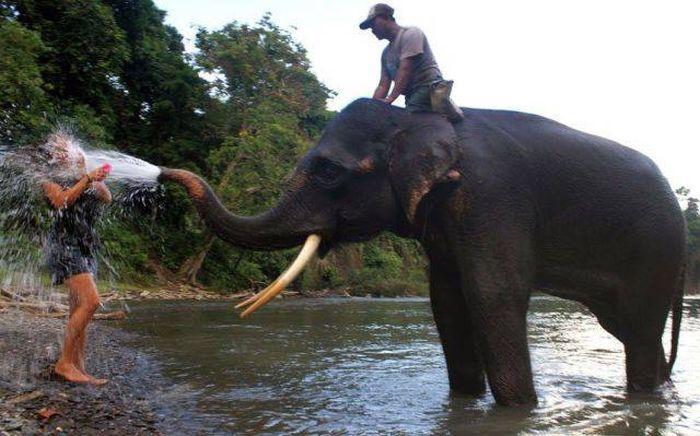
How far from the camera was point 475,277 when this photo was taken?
13.6 ft

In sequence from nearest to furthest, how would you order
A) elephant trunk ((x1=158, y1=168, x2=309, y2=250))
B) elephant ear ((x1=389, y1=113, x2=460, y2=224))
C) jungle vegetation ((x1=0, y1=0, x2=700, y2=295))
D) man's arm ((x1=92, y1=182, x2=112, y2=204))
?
elephant ear ((x1=389, y1=113, x2=460, y2=224)) → elephant trunk ((x1=158, y1=168, x2=309, y2=250)) → man's arm ((x1=92, y1=182, x2=112, y2=204)) → jungle vegetation ((x1=0, y1=0, x2=700, y2=295))

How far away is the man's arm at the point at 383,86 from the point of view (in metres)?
5.07

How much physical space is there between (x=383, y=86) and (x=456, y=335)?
197 cm

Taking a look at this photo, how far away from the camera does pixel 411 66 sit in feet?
15.4

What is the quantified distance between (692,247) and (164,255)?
1643 inches

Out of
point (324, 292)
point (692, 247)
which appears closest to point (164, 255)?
point (324, 292)

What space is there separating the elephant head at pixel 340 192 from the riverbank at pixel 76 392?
1286 mm

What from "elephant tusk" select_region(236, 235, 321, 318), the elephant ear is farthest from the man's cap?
"elephant tusk" select_region(236, 235, 321, 318)

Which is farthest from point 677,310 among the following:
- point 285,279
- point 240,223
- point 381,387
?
A: point 240,223

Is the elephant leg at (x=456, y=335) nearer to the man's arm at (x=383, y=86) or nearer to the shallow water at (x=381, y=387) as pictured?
the shallow water at (x=381, y=387)

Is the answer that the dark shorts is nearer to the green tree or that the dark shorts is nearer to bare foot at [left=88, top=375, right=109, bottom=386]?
bare foot at [left=88, top=375, right=109, bottom=386]

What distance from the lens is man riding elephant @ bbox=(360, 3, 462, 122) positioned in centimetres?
450

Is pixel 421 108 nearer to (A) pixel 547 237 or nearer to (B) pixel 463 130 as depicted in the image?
(B) pixel 463 130

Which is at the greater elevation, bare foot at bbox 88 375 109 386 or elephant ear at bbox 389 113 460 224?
elephant ear at bbox 389 113 460 224
